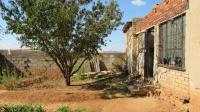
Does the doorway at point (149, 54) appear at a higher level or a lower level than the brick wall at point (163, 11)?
lower

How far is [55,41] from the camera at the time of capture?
15664 millimetres

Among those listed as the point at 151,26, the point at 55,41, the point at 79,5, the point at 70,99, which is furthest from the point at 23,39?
the point at 151,26

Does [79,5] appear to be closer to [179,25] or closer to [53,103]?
[53,103]

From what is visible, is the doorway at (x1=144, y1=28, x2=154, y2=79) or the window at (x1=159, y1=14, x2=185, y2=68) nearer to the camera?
the window at (x1=159, y1=14, x2=185, y2=68)

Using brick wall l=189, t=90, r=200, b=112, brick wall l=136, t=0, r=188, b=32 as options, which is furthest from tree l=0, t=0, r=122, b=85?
brick wall l=189, t=90, r=200, b=112

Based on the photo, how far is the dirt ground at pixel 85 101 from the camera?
38.5 ft

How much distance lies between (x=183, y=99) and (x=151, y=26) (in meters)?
5.93

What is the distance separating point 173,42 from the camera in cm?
1212

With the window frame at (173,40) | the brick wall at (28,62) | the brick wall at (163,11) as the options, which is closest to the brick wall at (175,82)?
the window frame at (173,40)

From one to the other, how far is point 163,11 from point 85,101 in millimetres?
4220

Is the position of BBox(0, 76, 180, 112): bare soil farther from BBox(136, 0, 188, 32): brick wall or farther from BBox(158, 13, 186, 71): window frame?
BBox(136, 0, 188, 32): brick wall

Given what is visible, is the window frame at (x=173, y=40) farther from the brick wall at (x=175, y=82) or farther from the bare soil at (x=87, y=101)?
the bare soil at (x=87, y=101)

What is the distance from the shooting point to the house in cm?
956

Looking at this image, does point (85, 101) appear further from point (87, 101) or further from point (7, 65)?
point (7, 65)
